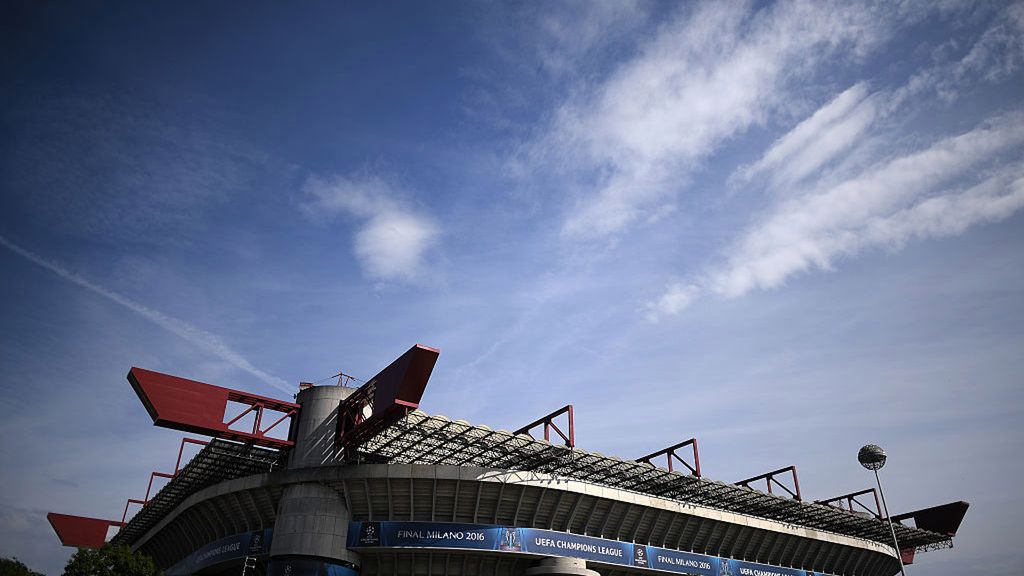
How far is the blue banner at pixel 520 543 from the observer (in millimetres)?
45906

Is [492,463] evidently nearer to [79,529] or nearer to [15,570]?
[15,570]

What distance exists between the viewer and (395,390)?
40750 millimetres

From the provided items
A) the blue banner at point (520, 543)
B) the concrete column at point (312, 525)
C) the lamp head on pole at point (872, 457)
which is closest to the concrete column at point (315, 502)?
the concrete column at point (312, 525)

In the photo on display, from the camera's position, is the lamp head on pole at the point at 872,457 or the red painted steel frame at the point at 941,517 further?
the red painted steel frame at the point at 941,517

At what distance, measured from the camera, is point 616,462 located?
5134cm

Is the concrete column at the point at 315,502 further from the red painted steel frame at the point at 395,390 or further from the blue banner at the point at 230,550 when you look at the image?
the red painted steel frame at the point at 395,390

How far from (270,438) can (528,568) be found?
21.6 m

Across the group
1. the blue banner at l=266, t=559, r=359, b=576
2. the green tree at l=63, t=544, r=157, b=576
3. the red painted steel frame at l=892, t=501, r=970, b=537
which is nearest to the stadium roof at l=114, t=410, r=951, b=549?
the blue banner at l=266, t=559, r=359, b=576

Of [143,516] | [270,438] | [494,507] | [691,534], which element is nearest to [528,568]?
[494,507]

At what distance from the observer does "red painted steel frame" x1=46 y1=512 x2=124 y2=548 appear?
266 ft

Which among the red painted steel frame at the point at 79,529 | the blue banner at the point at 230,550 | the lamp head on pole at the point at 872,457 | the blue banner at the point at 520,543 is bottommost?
the blue banner at the point at 520,543

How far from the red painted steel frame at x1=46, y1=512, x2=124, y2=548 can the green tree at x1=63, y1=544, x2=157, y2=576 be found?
48.0 metres

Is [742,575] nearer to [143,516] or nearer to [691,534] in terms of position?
[691,534]

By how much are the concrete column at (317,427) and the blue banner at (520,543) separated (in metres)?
5.59
